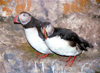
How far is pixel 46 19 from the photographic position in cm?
319

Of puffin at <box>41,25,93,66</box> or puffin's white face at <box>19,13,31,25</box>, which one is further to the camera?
puffin's white face at <box>19,13,31,25</box>

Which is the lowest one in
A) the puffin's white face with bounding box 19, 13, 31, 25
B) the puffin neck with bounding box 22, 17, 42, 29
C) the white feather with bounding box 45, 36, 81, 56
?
the white feather with bounding box 45, 36, 81, 56

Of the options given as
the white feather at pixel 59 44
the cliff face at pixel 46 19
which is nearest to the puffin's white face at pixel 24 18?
the cliff face at pixel 46 19

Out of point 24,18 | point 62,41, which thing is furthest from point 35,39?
point 62,41

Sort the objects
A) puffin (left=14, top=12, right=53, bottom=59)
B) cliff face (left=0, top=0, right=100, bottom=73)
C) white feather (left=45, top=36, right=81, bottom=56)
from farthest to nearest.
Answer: cliff face (left=0, top=0, right=100, bottom=73)
puffin (left=14, top=12, right=53, bottom=59)
white feather (left=45, top=36, right=81, bottom=56)

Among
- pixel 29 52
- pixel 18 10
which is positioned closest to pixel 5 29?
pixel 18 10

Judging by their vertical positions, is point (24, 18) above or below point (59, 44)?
above

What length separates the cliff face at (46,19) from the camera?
9.69 feet

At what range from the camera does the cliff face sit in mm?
2952

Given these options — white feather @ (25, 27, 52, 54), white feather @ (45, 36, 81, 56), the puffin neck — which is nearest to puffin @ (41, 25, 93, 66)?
white feather @ (45, 36, 81, 56)

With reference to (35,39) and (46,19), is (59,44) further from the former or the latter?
Answer: (46,19)

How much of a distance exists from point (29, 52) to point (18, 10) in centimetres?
86

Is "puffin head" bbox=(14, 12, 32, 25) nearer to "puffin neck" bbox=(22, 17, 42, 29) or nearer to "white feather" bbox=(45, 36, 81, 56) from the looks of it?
"puffin neck" bbox=(22, 17, 42, 29)

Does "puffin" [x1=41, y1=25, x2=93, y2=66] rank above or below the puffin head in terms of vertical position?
below
